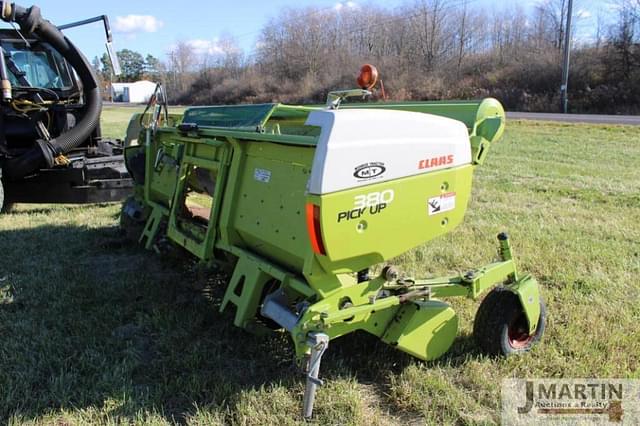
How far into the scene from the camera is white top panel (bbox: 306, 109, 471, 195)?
7.36 ft

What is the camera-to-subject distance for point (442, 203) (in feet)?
8.71

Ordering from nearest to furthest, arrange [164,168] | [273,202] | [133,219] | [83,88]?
[273,202] < [164,168] < [133,219] < [83,88]

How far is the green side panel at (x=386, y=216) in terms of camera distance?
2316 mm

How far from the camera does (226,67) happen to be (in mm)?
56094

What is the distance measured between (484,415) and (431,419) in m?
0.25

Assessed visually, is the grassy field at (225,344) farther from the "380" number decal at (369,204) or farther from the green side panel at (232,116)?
the green side panel at (232,116)

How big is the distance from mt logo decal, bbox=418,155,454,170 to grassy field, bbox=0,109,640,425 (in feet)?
3.44

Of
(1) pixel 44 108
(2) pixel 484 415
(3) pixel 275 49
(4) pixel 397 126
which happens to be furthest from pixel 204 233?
(3) pixel 275 49

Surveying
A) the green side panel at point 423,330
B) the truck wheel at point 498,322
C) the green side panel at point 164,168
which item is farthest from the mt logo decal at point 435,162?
the green side panel at point 164,168

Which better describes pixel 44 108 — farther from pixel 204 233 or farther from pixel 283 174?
pixel 283 174

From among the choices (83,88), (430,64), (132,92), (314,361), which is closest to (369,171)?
(314,361)

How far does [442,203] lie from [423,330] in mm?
648

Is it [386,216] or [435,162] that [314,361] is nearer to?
[386,216]

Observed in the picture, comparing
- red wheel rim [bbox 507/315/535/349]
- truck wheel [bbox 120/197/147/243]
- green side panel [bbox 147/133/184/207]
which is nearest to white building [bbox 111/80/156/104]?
truck wheel [bbox 120/197/147/243]
